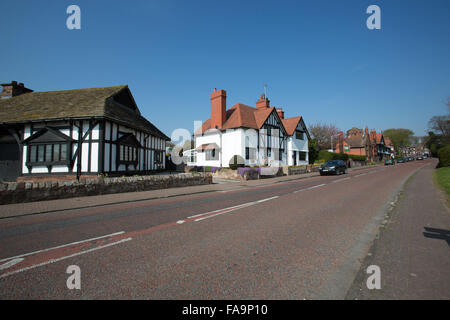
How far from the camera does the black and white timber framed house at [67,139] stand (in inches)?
558

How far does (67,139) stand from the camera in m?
14.2

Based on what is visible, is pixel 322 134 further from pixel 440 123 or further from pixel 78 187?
pixel 78 187

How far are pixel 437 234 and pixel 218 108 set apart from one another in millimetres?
25260

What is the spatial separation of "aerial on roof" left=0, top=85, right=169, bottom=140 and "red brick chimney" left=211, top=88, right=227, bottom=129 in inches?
364

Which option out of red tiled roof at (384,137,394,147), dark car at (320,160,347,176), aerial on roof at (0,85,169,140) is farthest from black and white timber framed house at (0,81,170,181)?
red tiled roof at (384,137,394,147)

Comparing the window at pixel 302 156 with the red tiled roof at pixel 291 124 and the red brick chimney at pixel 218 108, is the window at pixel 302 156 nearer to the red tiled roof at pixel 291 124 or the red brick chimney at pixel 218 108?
the red tiled roof at pixel 291 124

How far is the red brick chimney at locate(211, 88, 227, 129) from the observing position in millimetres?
27375

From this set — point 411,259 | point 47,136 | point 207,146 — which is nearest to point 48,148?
point 47,136

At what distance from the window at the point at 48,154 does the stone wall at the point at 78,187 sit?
5.44m

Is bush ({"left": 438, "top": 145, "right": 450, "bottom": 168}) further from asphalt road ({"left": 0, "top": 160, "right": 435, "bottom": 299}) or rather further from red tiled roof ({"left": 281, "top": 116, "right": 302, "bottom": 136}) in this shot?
asphalt road ({"left": 0, "top": 160, "right": 435, "bottom": 299})
